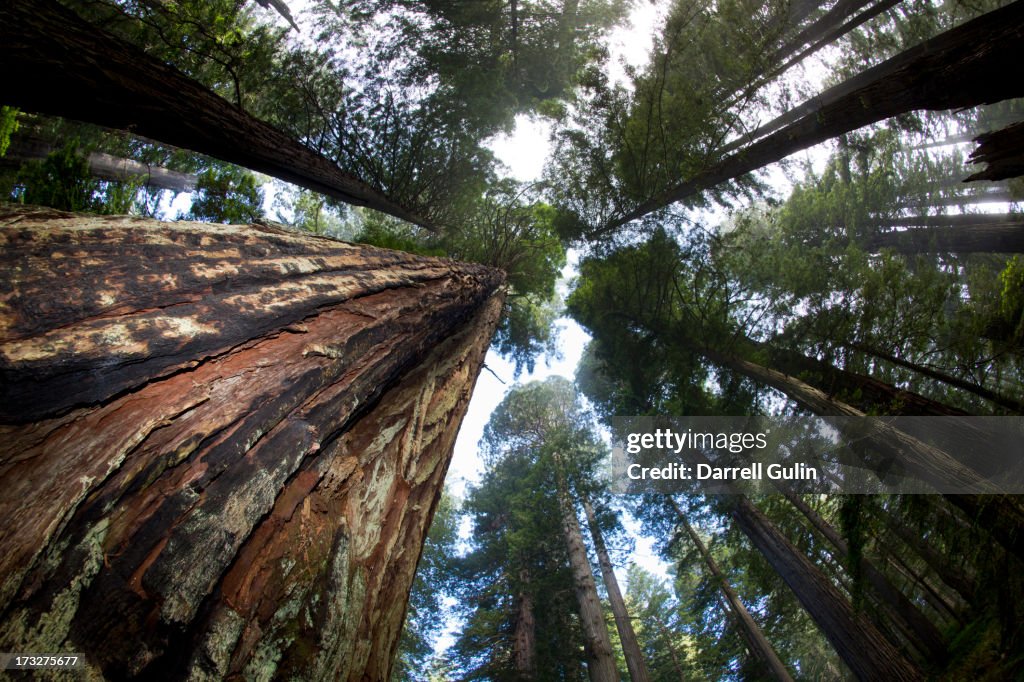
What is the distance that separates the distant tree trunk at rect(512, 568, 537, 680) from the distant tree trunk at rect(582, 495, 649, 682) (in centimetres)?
205

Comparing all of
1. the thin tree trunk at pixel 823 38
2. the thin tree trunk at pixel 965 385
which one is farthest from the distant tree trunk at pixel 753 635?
the thin tree trunk at pixel 823 38

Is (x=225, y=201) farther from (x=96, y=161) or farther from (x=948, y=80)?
(x=948, y=80)

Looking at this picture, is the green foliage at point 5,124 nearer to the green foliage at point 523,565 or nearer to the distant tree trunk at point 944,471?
the distant tree trunk at point 944,471

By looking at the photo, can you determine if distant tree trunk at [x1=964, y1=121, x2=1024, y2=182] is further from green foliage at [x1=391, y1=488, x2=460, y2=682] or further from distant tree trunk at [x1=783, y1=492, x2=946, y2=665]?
green foliage at [x1=391, y1=488, x2=460, y2=682]

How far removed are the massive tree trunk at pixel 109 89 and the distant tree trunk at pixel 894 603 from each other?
638 cm

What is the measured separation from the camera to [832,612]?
493 centimetres

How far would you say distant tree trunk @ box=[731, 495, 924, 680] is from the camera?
4.23 metres

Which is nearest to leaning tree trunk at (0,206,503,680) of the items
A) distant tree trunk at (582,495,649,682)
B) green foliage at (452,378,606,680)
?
green foliage at (452,378,606,680)

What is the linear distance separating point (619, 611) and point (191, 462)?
1168 cm

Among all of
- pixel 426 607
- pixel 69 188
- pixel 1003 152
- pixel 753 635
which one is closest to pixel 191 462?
pixel 69 188

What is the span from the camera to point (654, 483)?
8.70 m

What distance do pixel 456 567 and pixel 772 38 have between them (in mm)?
13760

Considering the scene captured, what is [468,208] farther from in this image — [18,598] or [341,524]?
[18,598]

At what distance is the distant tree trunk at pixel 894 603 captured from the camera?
4.73 m
